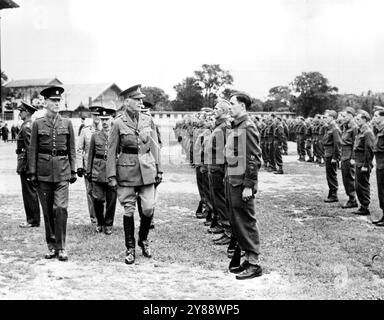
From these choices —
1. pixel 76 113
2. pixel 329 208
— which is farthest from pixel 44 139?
pixel 76 113

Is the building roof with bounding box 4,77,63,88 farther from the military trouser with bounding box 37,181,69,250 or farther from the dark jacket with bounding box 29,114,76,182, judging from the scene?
the military trouser with bounding box 37,181,69,250

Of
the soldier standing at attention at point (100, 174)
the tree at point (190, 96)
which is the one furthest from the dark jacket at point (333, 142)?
the tree at point (190, 96)

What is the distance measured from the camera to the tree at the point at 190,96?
7300 centimetres

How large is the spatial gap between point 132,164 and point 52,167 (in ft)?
3.50

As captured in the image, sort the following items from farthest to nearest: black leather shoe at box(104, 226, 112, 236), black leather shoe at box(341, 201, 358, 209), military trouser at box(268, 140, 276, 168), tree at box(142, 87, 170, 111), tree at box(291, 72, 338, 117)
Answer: tree at box(142, 87, 170, 111) → tree at box(291, 72, 338, 117) → military trouser at box(268, 140, 276, 168) → black leather shoe at box(341, 201, 358, 209) → black leather shoe at box(104, 226, 112, 236)

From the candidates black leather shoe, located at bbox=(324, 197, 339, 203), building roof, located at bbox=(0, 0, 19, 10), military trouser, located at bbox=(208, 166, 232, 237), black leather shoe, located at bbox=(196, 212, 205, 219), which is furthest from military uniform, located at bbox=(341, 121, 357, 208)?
building roof, located at bbox=(0, 0, 19, 10)

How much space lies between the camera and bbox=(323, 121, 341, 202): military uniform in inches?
429

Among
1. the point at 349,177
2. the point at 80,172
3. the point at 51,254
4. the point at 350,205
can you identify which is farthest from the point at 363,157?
the point at 51,254

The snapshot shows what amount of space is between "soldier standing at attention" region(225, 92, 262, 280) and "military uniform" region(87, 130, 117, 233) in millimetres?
2845

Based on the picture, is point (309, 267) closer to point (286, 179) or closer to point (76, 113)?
point (286, 179)

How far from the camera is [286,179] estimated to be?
15.2 metres

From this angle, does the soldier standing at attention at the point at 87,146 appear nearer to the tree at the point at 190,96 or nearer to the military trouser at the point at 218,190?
the military trouser at the point at 218,190
